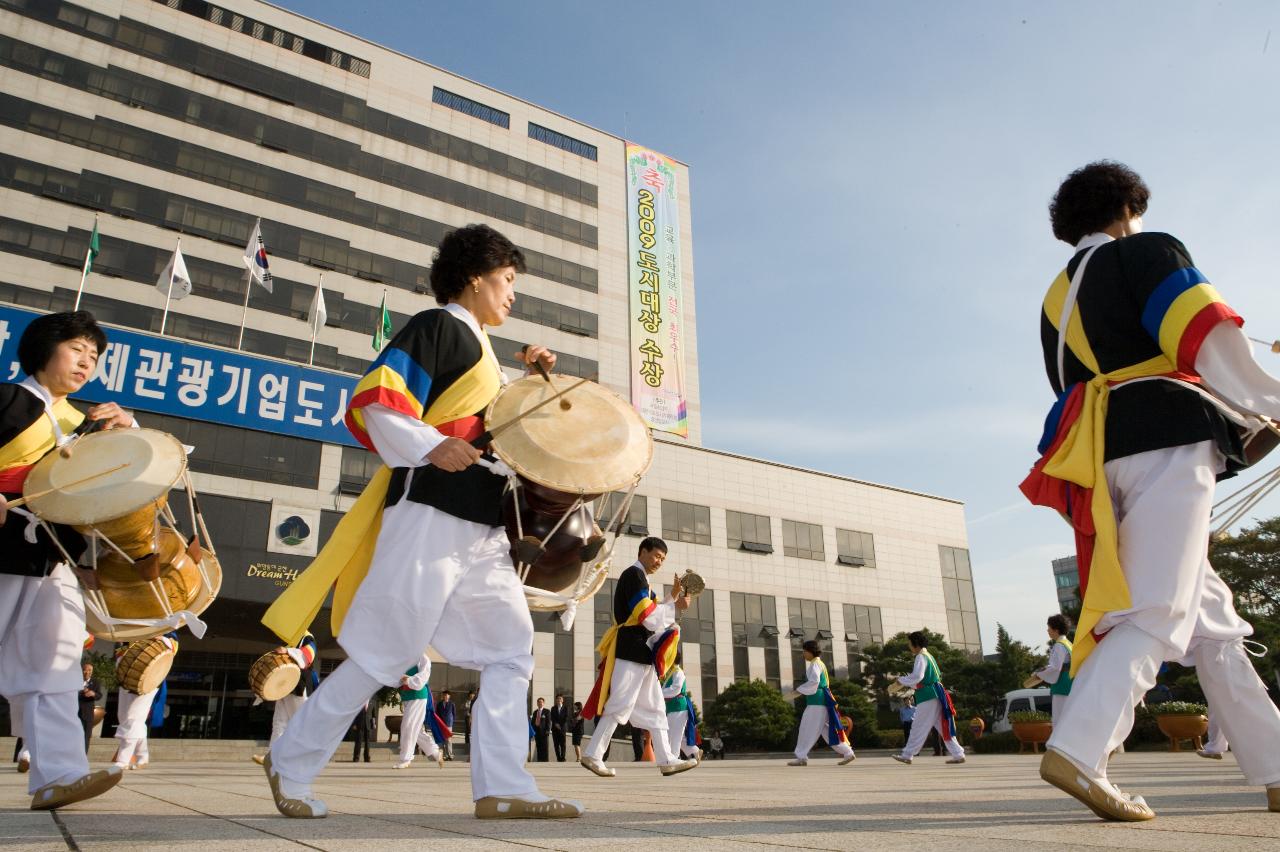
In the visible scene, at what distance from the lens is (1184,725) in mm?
14742

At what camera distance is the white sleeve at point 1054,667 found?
11.0m

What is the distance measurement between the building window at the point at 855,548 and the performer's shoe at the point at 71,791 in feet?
134

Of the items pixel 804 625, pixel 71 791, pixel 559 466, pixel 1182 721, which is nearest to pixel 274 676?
pixel 71 791

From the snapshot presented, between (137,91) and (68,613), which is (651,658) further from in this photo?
(137,91)

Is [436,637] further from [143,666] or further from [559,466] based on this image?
[143,666]

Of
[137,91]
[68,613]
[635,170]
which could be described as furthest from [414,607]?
[635,170]

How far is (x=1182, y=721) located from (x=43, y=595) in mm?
16619

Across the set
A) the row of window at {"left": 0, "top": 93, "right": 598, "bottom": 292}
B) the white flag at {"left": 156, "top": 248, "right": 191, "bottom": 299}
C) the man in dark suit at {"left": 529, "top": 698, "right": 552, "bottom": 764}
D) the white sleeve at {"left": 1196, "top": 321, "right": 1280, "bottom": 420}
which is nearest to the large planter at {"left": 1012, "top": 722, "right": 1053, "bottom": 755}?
the man in dark suit at {"left": 529, "top": 698, "right": 552, "bottom": 764}

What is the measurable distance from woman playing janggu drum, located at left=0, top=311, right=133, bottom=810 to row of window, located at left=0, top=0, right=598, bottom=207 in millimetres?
39330

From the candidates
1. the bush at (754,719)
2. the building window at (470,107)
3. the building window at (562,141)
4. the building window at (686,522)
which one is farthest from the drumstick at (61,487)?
the building window at (562,141)

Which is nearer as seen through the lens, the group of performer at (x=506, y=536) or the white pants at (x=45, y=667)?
the group of performer at (x=506, y=536)

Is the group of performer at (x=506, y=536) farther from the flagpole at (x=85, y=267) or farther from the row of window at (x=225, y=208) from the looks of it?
the row of window at (x=225, y=208)

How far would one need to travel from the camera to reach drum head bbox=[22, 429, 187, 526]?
3.79 meters

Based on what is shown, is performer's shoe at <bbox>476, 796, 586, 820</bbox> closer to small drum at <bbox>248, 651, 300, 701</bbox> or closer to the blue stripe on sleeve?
the blue stripe on sleeve
